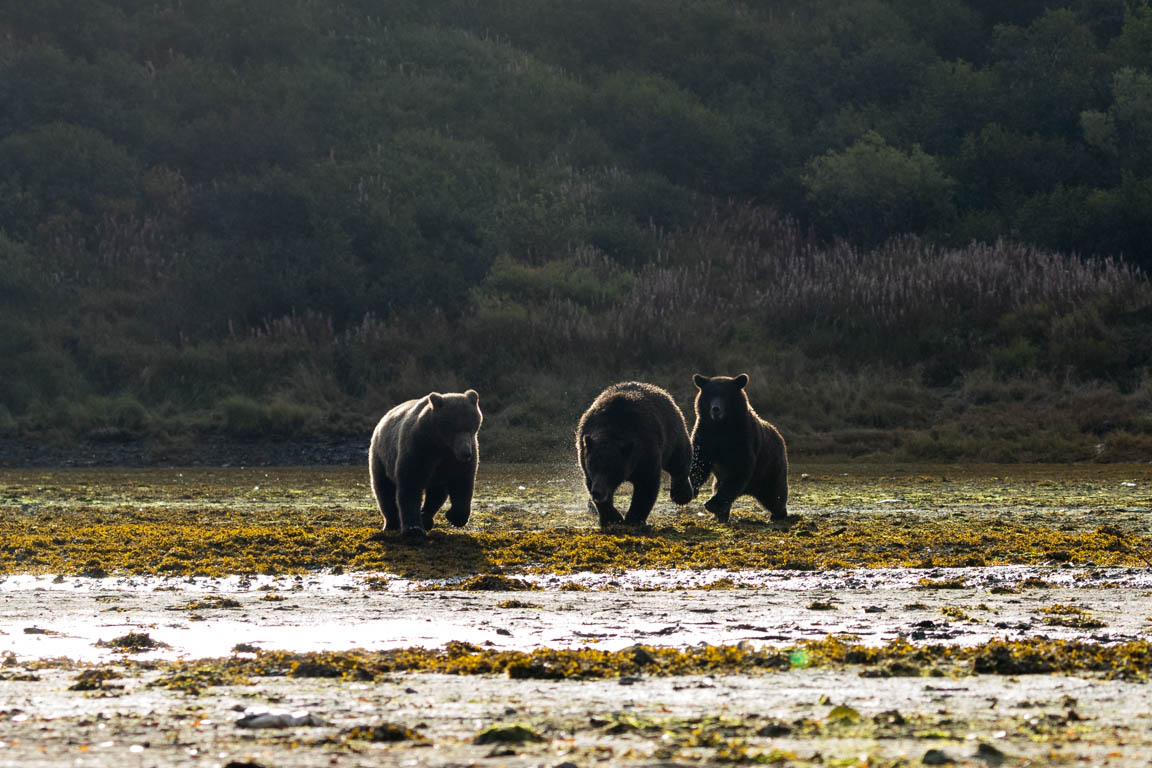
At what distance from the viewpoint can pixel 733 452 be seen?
47.3 ft

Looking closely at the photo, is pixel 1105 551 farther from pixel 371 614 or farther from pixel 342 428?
pixel 342 428

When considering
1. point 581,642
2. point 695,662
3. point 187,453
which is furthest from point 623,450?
point 187,453

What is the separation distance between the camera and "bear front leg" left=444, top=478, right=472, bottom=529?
12727mm

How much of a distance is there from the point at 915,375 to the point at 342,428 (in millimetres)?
10754

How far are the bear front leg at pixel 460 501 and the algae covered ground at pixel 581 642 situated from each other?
0.21m

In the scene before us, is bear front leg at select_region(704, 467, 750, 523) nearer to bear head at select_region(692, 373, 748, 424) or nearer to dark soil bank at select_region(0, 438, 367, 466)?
bear head at select_region(692, 373, 748, 424)

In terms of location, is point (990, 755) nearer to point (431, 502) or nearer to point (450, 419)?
point (450, 419)

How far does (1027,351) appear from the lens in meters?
28.7

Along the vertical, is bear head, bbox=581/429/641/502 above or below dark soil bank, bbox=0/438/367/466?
above

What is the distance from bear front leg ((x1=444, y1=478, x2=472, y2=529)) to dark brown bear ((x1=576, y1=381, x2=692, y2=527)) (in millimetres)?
1122

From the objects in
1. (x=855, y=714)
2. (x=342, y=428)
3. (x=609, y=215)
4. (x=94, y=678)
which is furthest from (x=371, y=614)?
(x=609, y=215)

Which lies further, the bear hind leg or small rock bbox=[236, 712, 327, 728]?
the bear hind leg

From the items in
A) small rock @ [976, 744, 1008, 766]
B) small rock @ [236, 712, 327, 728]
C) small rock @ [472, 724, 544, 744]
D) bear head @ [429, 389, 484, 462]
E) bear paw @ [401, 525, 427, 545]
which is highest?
bear head @ [429, 389, 484, 462]

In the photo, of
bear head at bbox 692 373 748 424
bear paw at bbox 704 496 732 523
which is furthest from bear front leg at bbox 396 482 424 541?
bear head at bbox 692 373 748 424
